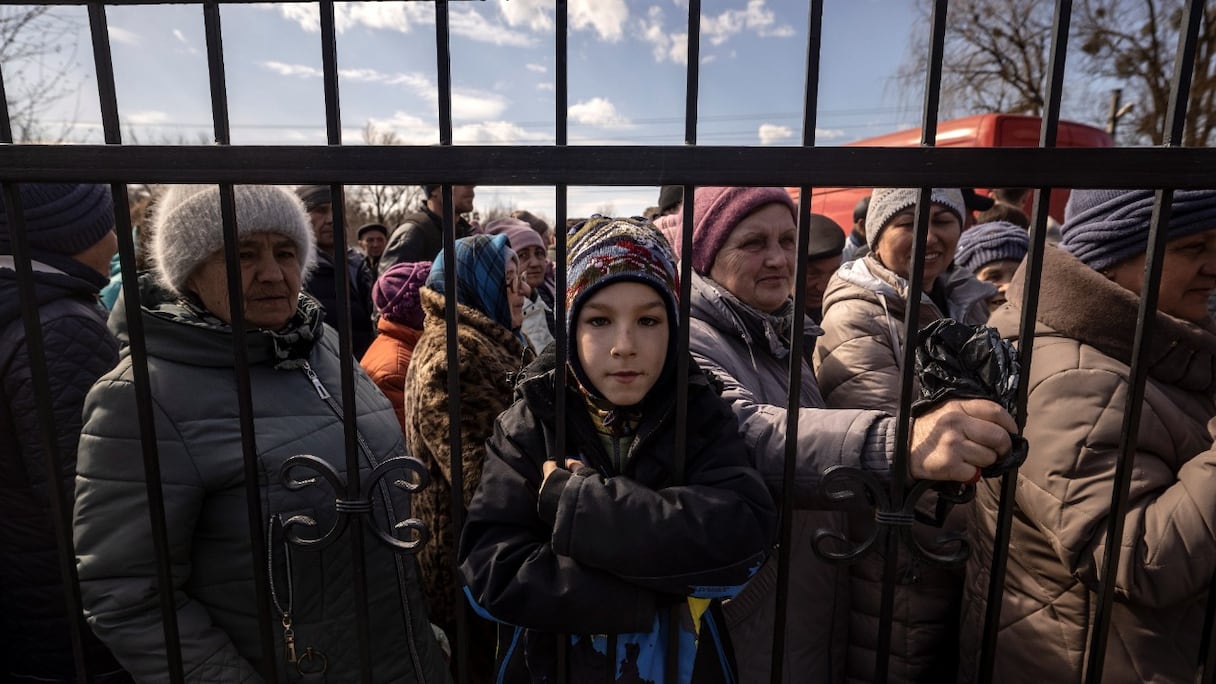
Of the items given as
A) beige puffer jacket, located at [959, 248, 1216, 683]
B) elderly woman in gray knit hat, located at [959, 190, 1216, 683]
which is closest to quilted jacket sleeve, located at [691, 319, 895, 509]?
elderly woman in gray knit hat, located at [959, 190, 1216, 683]

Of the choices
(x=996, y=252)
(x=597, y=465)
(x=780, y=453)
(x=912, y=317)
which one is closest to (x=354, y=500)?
(x=597, y=465)

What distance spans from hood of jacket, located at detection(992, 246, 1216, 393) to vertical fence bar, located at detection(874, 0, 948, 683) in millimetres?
432

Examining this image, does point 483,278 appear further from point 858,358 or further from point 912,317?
point 912,317

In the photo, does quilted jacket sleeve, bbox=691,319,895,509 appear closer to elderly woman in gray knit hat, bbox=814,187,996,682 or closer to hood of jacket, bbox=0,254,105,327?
elderly woman in gray knit hat, bbox=814,187,996,682

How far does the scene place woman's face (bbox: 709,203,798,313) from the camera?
69.7 inches

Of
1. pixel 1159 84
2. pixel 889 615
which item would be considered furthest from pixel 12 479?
pixel 1159 84

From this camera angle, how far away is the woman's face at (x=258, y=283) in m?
1.55

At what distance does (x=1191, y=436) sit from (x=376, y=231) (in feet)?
25.5

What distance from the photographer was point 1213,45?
9.34 m

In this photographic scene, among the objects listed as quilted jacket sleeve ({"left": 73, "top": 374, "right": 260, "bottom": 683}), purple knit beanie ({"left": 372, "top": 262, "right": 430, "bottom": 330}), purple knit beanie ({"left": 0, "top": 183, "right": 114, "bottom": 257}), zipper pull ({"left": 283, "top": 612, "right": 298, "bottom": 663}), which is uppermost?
purple knit beanie ({"left": 0, "top": 183, "right": 114, "bottom": 257})

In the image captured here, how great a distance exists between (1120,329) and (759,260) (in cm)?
82

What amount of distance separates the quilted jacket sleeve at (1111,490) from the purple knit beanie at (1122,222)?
36 cm

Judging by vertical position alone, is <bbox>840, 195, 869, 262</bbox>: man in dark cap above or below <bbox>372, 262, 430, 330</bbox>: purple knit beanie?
above

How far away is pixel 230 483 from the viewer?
1.42 metres
